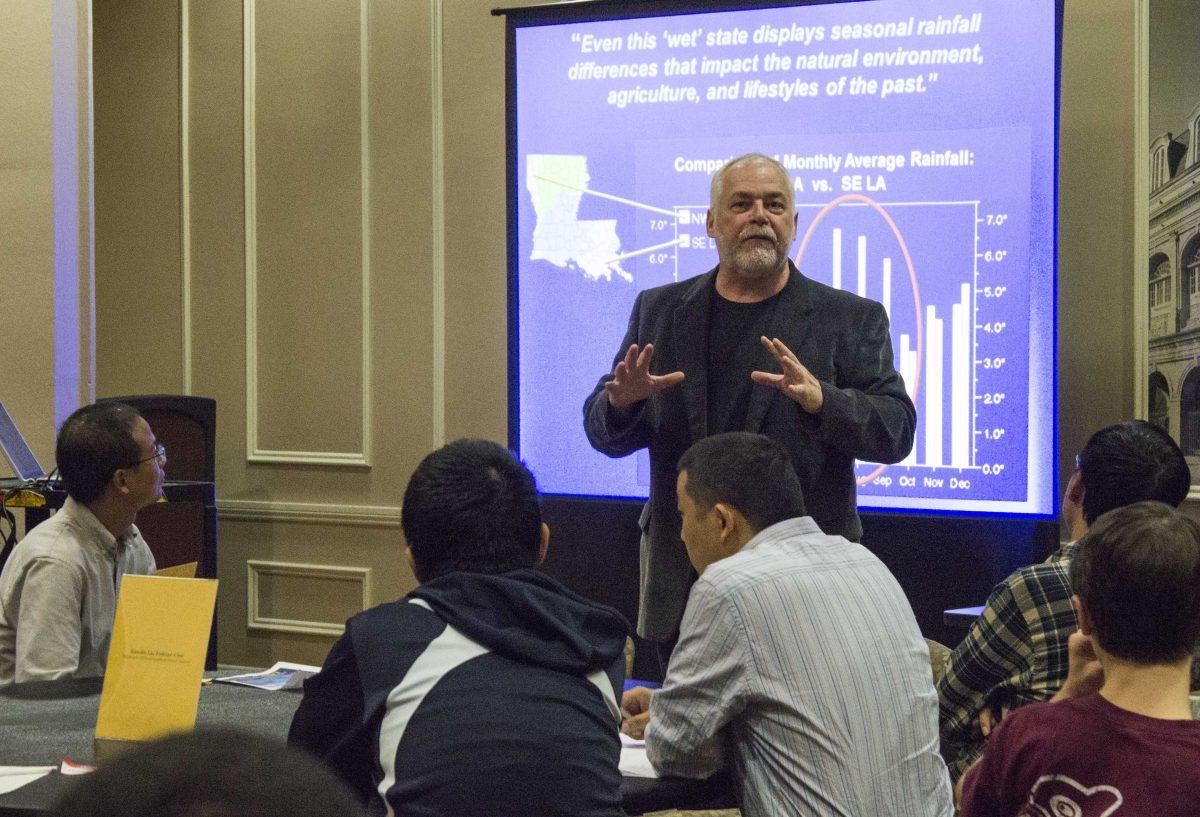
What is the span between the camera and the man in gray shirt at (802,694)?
1.79 meters

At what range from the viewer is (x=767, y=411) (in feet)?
8.84

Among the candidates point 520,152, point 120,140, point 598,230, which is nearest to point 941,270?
point 598,230

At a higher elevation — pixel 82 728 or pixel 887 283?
pixel 887 283

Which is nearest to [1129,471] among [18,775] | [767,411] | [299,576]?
[767,411]

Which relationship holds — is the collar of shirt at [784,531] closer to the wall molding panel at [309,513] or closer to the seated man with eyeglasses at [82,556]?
the seated man with eyeglasses at [82,556]

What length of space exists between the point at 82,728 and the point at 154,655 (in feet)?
0.64

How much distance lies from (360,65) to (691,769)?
384cm

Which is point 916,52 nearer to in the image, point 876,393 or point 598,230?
point 598,230

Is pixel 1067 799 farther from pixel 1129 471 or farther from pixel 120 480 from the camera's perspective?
pixel 120 480

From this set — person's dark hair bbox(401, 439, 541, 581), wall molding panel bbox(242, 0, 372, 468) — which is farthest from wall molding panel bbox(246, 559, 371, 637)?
person's dark hair bbox(401, 439, 541, 581)

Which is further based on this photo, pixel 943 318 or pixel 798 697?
pixel 943 318

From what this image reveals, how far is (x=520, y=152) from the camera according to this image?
169 inches

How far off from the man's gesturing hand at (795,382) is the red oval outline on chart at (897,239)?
1.36 m

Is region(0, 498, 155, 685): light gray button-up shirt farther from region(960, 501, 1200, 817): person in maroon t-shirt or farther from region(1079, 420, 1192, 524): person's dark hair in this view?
region(1079, 420, 1192, 524): person's dark hair
